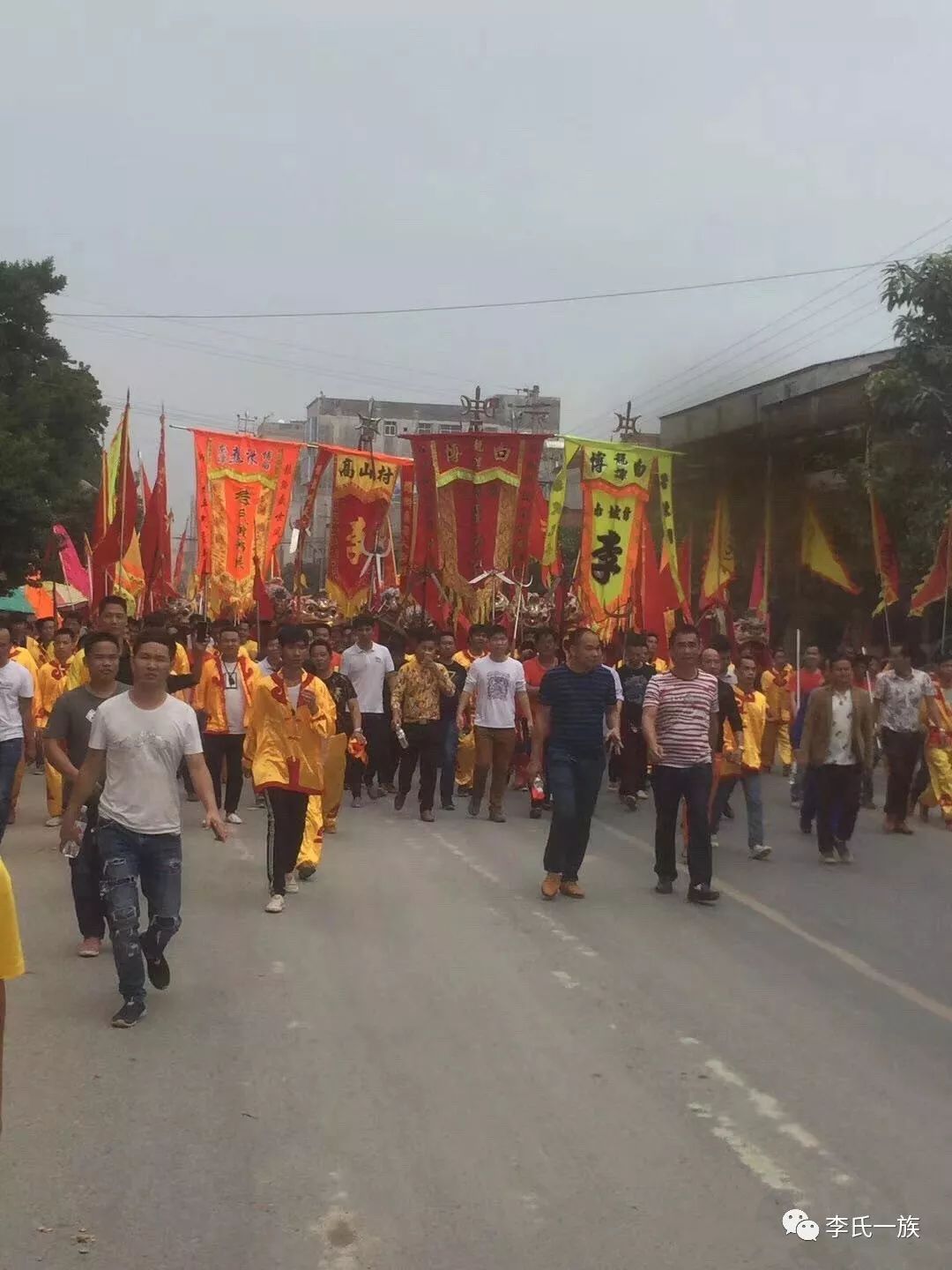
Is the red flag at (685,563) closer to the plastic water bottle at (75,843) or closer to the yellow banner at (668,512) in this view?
the yellow banner at (668,512)

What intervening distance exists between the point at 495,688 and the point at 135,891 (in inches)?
273

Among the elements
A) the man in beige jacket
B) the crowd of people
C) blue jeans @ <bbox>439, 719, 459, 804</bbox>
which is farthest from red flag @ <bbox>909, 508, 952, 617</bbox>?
blue jeans @ <bbox>439, 719, 459, 804</bbox>

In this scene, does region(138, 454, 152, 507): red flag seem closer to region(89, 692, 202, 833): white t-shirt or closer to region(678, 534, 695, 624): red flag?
region(678, 534, 695, 624): red flag

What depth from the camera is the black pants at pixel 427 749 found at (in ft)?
41.0

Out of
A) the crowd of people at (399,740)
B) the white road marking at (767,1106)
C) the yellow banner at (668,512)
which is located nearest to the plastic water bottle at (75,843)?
the crowd of people at (399,740)

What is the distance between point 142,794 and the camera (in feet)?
19.6

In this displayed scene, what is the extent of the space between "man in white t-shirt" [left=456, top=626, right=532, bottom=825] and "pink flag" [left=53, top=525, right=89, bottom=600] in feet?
68.9

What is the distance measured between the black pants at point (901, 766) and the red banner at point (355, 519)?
9.30m

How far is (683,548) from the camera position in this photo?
2097cm

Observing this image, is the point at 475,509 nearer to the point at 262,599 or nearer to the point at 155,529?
the point at 262,599

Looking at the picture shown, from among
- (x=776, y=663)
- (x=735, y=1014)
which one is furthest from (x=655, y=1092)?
(x=776, y=663)

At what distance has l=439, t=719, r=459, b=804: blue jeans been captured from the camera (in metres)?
13.4

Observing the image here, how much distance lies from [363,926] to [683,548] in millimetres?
14053

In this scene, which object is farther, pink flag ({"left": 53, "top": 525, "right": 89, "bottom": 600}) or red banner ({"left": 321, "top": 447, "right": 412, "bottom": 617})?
pink flag ({"left": 53, "top": 525, "right": 89, "bottom": 600})
